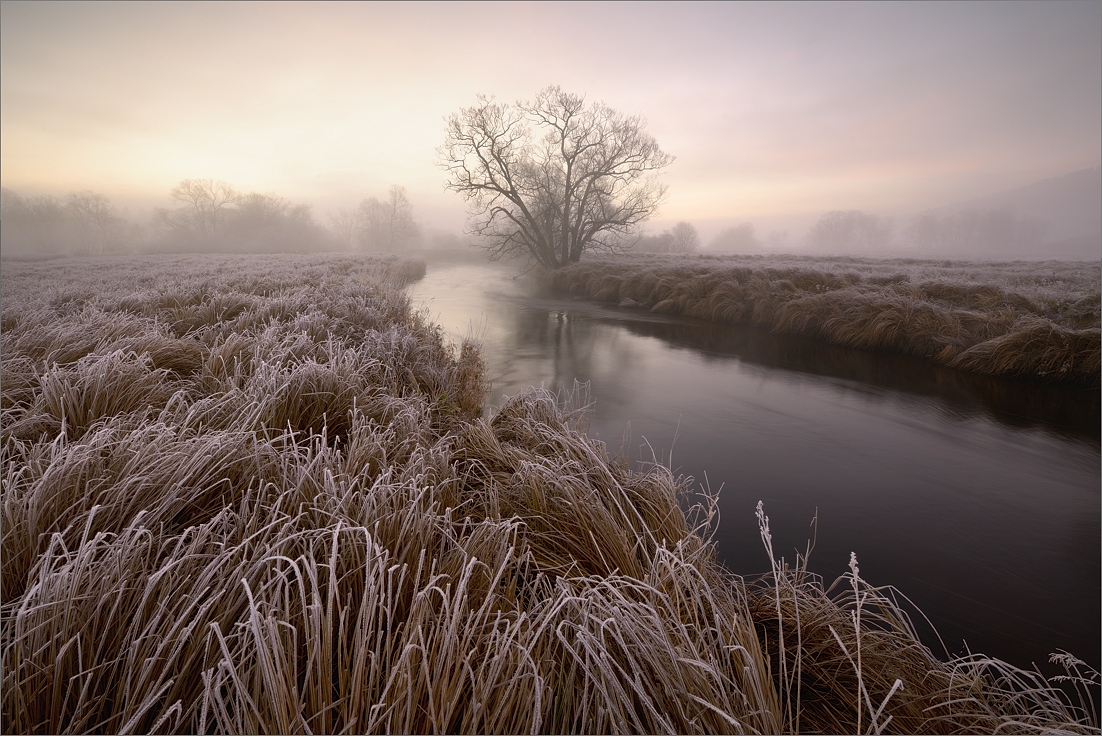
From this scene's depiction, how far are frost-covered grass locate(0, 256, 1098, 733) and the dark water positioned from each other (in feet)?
1.99

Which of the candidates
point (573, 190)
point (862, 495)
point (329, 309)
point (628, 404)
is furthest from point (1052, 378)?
point (573, 190)

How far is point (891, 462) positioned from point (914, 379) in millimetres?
3902

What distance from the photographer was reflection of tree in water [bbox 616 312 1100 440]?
20.7 ft

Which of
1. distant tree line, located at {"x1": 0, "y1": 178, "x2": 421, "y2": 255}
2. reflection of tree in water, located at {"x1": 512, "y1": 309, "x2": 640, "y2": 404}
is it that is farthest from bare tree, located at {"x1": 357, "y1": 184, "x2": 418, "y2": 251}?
reflection of tree in water, located at {"x1": 512, "y1": 309, "x2": 640, "y2": 404}

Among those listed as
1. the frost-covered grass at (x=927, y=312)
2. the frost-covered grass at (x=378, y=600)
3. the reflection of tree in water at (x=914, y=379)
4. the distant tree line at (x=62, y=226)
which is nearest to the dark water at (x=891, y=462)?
the reflection of tree in water at (x=914, y=379)

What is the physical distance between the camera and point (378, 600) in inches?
61.8

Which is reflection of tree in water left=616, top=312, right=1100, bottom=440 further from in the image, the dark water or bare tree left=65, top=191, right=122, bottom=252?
bare tree left=65, top=191, right=122, bottom=252

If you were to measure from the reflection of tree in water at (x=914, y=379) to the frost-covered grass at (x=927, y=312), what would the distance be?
0.34m

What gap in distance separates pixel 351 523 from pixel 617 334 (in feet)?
33.8

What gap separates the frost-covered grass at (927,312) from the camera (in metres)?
7.43

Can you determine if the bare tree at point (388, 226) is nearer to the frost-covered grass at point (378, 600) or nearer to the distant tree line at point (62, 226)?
the distant tree line at point (62, 226)

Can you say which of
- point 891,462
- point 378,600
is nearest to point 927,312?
point 891,462

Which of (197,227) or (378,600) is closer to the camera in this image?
(378,600)

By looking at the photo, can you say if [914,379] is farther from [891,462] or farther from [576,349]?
[576,349]
